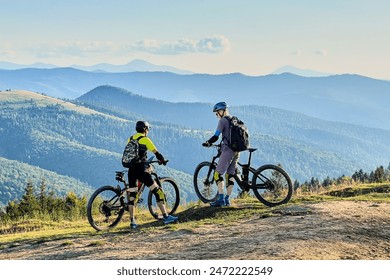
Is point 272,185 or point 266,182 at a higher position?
point 266,182

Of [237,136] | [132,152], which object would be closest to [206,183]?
[237,136]

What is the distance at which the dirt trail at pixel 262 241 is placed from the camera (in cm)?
1021

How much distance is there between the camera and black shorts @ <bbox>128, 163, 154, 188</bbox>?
14973 mm

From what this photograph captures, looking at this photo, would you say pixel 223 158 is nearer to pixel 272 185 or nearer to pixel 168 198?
pixel 272 185

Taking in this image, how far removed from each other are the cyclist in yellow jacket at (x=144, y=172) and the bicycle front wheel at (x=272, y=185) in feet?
9.06

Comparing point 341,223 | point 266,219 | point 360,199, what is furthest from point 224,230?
point 360,199

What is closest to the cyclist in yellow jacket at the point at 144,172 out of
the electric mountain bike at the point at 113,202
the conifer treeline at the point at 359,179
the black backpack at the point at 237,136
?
the electric mountain bike at the point at 113,202

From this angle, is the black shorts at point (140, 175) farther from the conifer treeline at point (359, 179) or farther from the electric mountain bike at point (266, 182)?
the conifer treeline at point (359, 179)

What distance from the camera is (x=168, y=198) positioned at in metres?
17.0

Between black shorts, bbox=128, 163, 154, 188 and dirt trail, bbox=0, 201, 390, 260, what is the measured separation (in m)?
1.59

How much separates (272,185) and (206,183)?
285 cm

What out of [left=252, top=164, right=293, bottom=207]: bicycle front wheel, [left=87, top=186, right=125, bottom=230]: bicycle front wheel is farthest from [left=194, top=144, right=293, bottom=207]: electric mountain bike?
[left=87, top=186, right=125, bottom=230]: bicycle front wheel

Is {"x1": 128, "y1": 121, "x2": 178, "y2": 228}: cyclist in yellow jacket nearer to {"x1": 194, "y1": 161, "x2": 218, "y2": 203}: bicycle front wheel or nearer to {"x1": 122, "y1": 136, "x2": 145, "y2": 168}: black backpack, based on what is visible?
{"x1": 122, "y1": 136, "x2": 145, "y2": 168}: black backpack
